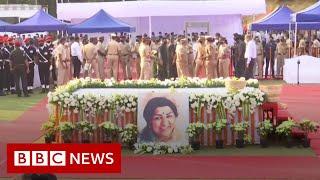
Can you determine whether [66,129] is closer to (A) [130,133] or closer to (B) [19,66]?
(A) [130,133]

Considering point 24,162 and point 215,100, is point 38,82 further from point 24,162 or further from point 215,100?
point 24,162

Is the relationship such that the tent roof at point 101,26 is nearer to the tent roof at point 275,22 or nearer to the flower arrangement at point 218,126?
the tent roof at point 275,22


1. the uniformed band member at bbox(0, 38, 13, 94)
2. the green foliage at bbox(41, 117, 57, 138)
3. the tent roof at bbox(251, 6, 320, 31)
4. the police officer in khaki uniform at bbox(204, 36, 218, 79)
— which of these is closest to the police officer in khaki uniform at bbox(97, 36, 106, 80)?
the uniformed band member at bbox(0, 38, 13, 94)

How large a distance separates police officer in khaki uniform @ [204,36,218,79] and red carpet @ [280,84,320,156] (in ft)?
8.49

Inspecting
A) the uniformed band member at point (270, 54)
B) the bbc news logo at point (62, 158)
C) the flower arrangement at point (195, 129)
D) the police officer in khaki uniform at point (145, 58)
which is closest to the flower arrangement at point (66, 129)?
the flower arrangement at point (195, 129)

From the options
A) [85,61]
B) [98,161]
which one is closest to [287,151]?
[98,161]

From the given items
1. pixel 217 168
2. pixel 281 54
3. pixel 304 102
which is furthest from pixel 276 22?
pixel 217 168

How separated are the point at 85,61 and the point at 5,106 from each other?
255 inches

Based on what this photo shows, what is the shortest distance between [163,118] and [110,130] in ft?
3.16

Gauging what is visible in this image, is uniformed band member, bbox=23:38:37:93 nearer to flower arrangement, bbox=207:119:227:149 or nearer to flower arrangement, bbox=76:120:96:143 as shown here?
flower arrangement, bbox=76:120:96:143

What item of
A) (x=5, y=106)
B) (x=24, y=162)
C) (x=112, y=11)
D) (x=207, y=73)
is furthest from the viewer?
(x=112, y=11)

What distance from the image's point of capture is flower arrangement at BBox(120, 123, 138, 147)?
10.9 m

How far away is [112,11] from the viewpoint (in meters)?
31.2

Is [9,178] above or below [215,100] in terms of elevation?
below
